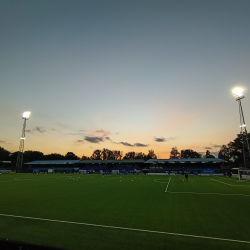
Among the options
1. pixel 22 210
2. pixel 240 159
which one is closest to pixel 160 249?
pixel 22 210

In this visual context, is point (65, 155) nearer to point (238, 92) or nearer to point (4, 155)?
point (4, 155)

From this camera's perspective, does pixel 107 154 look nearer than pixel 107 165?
No

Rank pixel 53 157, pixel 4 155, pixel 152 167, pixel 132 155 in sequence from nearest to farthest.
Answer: pixel 152 167, pixel 4 155, pixel 53 157, pixel 132 155

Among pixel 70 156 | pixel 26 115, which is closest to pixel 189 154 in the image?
pixel 70 156

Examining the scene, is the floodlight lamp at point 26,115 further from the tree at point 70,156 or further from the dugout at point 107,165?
the tree at point 70,156

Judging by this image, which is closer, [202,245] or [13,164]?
[202,245]

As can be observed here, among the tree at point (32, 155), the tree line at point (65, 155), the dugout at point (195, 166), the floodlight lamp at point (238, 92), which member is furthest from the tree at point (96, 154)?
the floodlight lamp at point (238, 92)

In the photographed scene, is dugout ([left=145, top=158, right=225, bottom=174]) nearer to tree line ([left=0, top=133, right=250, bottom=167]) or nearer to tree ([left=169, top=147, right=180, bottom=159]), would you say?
tree line ([left=0, top=133, right=250, bottom=167])

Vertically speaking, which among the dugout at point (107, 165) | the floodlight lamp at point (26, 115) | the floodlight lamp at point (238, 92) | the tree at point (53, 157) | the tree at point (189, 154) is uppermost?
the floodlight lamp at point (26, 115)

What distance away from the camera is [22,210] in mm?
10578

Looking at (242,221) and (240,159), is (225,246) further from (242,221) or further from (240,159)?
(240,159)

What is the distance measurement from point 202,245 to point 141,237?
2.25m

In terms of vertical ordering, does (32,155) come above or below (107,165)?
above

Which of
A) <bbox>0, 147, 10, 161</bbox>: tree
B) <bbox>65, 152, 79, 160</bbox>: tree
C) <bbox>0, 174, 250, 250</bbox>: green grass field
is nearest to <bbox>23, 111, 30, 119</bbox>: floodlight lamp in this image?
<bbox>0, 174, 250, 250</bbox>: green grass field
